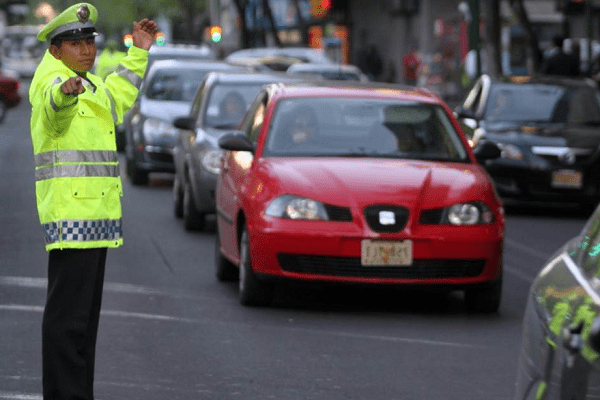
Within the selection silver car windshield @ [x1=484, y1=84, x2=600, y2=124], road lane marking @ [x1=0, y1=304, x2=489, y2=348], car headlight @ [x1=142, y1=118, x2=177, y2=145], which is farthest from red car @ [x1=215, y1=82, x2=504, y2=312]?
car headlight @ [x1=142, y1=118, x2=177, y2=145]

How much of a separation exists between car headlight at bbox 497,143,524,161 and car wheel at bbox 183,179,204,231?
408 centimetres

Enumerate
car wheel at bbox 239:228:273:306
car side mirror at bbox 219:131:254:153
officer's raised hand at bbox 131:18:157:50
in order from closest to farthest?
officer's raised hand at bbox 131:18:157:50 → car wheel at bbox 239:228:273:306 → car side mirror at bbox 219:131:254:153

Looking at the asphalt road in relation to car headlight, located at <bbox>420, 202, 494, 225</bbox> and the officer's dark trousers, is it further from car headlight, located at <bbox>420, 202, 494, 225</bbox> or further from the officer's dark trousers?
the officer's dark trousers

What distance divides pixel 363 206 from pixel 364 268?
381 mm

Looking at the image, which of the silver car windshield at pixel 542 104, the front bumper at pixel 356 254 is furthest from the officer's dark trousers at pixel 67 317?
the silver car windshield at pixel 542 104

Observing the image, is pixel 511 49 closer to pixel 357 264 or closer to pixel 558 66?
pixel 558 66

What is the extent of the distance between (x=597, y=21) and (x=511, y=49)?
202 inches

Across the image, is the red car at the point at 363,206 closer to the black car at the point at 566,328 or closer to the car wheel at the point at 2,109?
the black car at the point at 566,328

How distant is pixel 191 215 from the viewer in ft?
50.3

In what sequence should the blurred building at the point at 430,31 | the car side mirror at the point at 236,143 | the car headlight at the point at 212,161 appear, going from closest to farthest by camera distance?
1. the car side mirror at the point at 236,143
2. the car headlight at the point at 212,161
3. the blurred building at the point at 430,31

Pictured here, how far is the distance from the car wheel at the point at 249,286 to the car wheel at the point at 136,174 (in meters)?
10.4

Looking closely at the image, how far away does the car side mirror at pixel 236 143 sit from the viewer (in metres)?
10.8

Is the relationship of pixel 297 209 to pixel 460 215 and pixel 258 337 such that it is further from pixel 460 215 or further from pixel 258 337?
pixel 258 337

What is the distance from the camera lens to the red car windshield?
433 inches
